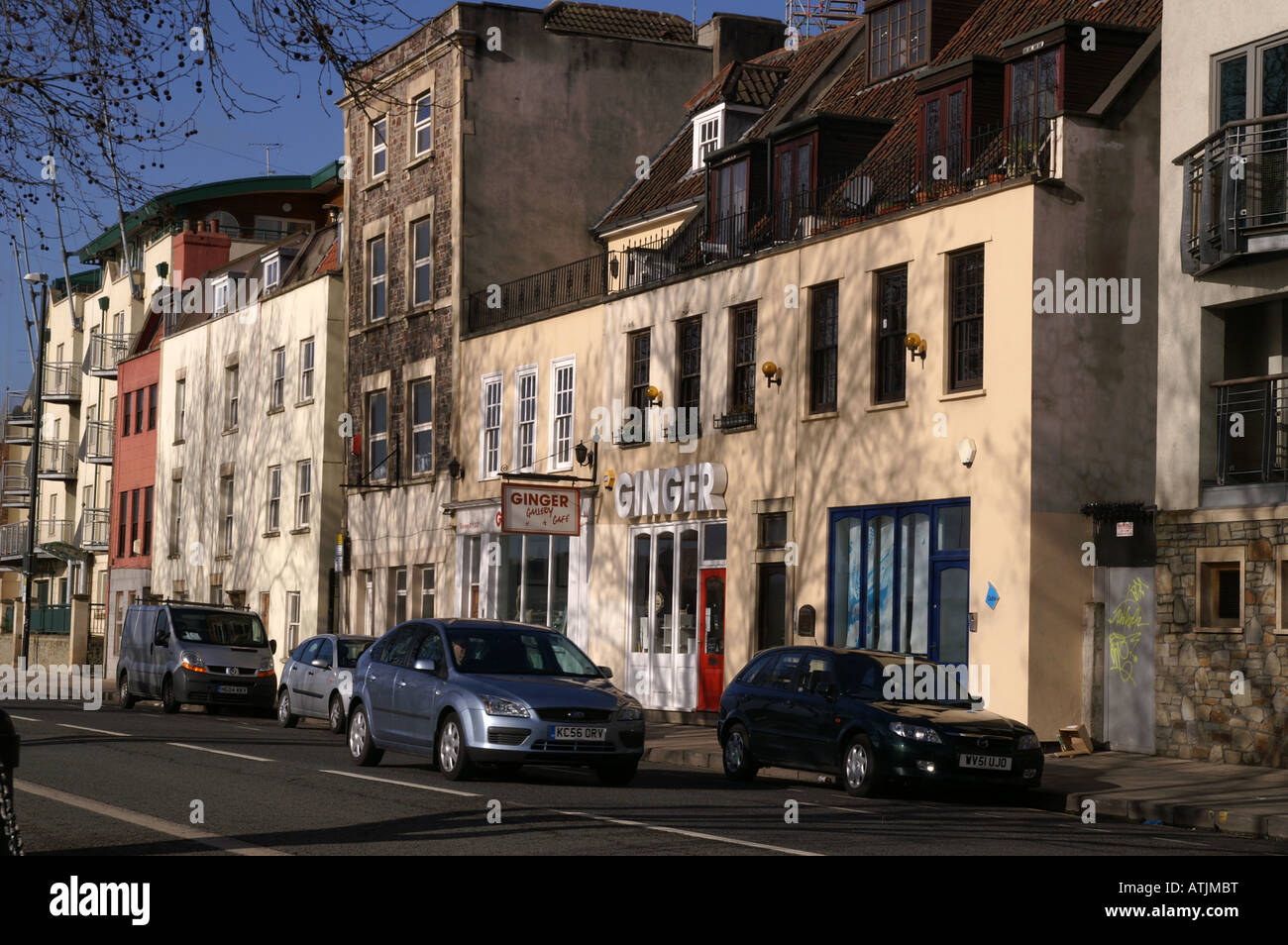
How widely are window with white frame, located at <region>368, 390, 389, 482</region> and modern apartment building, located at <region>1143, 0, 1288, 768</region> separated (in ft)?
72.3

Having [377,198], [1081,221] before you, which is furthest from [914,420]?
[377,198]

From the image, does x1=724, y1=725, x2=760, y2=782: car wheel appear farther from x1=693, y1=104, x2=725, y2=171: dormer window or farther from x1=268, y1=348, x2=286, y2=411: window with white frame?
x1=268, y1=348, x2=286, y2=411: window with white frame

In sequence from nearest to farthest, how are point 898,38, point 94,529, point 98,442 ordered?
point 898,38, point 94,529, point 98,442

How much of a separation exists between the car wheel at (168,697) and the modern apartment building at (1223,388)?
17971mm

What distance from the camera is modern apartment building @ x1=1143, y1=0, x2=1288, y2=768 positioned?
68.4 ft

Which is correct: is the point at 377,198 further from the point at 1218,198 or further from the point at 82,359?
the point at 82,359

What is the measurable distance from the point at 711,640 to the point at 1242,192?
11.5 m

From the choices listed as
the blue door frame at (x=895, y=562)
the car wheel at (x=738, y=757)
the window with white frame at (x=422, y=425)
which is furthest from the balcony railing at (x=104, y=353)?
the car wheel at (x=738, y=757)

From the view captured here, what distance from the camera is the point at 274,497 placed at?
46.9 metres

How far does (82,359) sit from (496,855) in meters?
62.1

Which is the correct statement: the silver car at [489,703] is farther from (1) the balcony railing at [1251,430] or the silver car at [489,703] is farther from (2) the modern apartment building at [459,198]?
(2) the modern apartment building at [459,198]

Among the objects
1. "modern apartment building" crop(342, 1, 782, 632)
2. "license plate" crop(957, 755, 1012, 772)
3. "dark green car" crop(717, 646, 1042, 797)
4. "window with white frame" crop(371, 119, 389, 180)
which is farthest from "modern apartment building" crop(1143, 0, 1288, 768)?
"window with white frame" crop(371, 119, 389, 180)

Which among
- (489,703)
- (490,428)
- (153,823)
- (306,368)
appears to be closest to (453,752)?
(489,703)

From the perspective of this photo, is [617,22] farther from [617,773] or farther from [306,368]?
[617,773]
